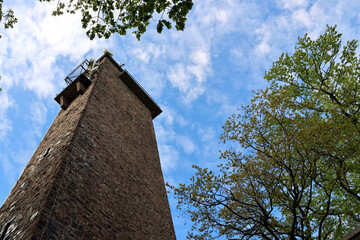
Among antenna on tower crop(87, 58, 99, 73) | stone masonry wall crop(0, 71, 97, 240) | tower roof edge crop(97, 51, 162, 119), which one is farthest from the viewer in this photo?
tower roof edge crop(97, 51, 162, 119)

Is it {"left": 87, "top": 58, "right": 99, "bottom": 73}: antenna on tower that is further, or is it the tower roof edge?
the tower roof edge

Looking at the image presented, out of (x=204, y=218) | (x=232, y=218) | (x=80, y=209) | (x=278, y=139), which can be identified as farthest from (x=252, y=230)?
(x=80, y=209)

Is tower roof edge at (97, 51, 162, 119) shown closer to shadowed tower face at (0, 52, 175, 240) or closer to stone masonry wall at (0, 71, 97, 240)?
shadowed tower face at (0, 52, 175, 240)

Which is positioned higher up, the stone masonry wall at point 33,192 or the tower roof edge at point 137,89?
the tower roof edge at point 137,89

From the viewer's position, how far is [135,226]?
29.0ft

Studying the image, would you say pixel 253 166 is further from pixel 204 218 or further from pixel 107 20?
pixel 107 20

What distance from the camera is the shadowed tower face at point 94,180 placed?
656cm

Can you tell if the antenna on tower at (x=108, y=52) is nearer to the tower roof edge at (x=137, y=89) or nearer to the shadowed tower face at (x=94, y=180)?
the tower roof edge at (x=137, y=89)

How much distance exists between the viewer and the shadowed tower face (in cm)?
656

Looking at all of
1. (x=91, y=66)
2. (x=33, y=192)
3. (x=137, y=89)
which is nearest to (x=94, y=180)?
(x=33, y=192)

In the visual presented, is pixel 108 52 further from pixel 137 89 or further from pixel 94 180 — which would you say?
pixel 94 180

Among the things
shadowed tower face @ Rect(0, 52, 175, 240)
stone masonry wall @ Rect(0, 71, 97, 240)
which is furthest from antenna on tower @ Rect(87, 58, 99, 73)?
stone masonry wall @ Rect(0, 71, 97, 240)

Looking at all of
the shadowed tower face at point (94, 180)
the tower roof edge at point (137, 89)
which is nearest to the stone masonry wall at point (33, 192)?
the shadowed tower face at point (94, 180)

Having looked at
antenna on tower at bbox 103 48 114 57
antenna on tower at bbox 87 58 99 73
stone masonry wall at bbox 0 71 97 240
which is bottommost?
stone masonry wall at bbox 0 71 97 240
